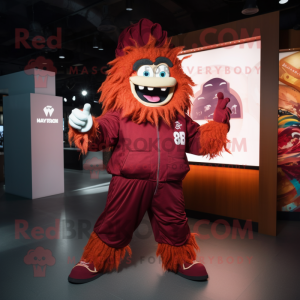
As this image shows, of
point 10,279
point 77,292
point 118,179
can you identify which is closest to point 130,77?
point 118,179

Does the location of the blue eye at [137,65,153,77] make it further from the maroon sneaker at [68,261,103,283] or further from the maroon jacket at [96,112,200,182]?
the maroon sneaker at [68,261,103,283]

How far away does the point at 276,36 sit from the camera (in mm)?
2457

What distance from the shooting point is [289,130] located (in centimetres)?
309

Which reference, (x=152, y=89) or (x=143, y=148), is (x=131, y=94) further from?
(x=143, y=148)

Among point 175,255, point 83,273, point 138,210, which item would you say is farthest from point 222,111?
point 83,273

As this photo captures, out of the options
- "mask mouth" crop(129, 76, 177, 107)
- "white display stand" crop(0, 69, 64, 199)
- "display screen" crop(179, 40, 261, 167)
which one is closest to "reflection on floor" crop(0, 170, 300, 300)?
"display screen" crop(179, 40, 261, 167)

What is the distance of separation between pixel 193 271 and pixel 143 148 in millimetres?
923

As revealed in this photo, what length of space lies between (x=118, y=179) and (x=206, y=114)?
1636 mm

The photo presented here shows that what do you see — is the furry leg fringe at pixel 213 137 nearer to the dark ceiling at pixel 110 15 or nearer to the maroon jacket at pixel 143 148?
the maroon jacket at pixel 143 148

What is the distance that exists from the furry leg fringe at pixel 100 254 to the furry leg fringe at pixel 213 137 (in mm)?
911

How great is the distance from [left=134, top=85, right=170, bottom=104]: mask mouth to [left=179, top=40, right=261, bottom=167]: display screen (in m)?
1.33

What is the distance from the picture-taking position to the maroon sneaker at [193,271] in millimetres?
1798

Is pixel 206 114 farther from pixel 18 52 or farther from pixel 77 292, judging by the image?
pixel 18 52

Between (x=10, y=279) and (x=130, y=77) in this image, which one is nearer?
(x=130, y=77)
